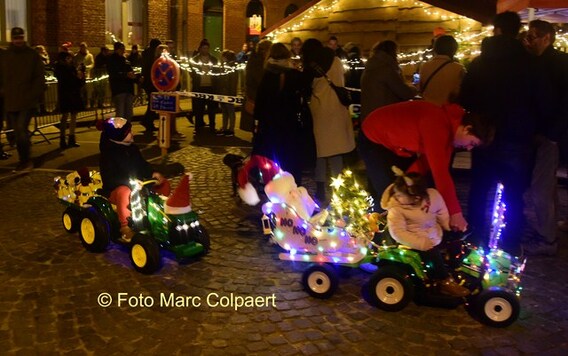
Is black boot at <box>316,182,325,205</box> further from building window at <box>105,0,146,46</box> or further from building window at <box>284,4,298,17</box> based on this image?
building window at <box>284,4,298,17</box>

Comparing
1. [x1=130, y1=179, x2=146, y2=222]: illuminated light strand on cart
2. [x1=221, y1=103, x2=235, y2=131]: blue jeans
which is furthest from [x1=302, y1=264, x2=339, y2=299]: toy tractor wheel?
[x1=221, y1=103, x2=235, y2=131]: blue jeans

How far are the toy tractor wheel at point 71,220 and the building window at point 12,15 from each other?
12403 millimetres

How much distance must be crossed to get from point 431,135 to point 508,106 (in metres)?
1.21

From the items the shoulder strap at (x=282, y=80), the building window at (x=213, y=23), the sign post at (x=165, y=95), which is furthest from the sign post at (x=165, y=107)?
the building window at (x=213, y=23)

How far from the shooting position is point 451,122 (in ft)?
14.8

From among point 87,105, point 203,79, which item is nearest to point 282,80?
point 203,79

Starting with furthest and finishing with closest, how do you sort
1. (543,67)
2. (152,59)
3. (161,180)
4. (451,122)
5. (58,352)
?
(152,59) < (161,180) < (543,67) < (451,122) < (58,352)

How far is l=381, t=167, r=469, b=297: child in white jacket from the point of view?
4512 millimetres

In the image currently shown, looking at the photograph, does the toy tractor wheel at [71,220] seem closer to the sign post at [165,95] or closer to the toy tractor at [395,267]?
the toy tractor at [395,267]

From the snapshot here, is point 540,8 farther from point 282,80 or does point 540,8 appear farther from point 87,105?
point 87,105

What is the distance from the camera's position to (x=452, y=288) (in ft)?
15.3

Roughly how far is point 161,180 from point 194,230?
0.56m

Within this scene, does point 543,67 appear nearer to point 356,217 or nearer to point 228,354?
point 356,217

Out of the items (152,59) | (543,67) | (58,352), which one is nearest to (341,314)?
(58,352)
